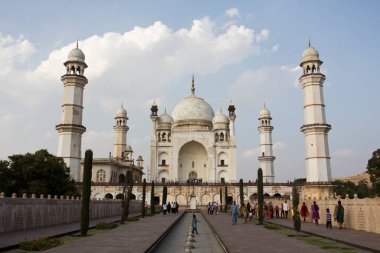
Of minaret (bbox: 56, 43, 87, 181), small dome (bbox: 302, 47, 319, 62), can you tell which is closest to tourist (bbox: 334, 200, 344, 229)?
small dome (bbox: 302, 47, 319, 62)

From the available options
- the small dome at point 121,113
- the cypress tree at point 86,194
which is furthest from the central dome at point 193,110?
the cypress tree at point 86,194

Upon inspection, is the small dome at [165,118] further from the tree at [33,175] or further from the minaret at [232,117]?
the tree at [33,175]

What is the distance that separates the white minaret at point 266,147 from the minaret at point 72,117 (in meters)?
27.9

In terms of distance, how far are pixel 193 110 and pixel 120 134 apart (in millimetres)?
12378

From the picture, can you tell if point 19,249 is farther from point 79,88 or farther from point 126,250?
point 79,88

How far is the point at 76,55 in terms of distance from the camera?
44094 mm

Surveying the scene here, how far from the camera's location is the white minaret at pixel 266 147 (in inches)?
2269

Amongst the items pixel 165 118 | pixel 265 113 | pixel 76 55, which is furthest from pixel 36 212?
pixel 265 113

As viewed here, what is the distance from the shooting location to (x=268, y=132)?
59.9 m

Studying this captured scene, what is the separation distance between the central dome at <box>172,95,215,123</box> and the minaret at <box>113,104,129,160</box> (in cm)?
818

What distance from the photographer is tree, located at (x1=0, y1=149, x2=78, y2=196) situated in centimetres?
3000

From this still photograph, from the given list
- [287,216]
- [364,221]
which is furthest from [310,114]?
[364,221]

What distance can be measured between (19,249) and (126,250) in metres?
3.08

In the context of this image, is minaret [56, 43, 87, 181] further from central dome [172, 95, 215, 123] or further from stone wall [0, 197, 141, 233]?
central dome [172, 95, 215, 123]
